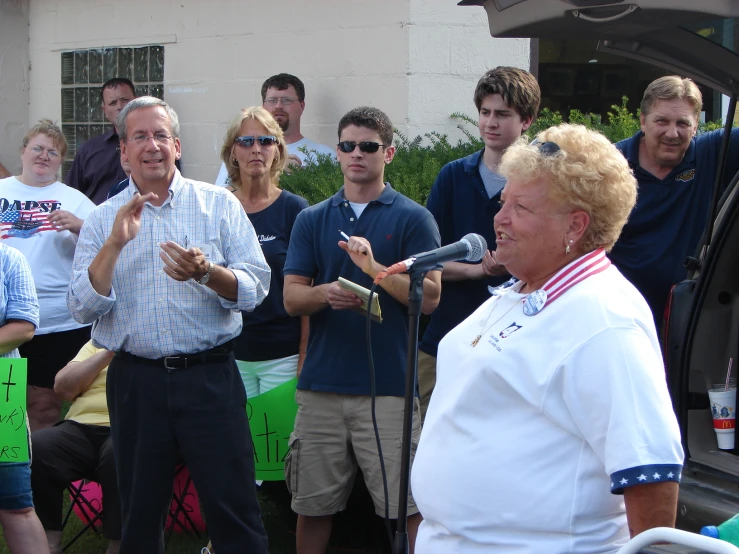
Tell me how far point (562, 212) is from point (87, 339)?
13.8 feet

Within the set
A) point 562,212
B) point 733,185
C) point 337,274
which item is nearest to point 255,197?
point 337,274

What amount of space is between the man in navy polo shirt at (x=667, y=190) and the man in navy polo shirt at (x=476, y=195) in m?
0.55

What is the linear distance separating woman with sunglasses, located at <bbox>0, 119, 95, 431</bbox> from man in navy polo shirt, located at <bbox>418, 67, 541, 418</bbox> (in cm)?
226

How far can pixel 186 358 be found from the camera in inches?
157

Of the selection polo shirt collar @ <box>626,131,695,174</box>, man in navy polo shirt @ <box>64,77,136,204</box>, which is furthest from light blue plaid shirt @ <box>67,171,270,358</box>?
man in navy polo shirt @ <box>64,77,136,204</box>

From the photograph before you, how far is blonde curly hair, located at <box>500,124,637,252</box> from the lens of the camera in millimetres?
2396

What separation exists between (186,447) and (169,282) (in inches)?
26.1

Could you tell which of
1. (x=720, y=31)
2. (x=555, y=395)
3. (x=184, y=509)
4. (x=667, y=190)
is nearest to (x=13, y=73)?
(x=184, y=509)

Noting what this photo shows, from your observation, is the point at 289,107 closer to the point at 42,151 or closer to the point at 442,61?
the point at 442,61

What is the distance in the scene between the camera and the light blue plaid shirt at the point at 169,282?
13.0 feet

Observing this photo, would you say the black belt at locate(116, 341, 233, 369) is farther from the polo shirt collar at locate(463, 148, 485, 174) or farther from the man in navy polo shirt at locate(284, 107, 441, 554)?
the polo shirt collar at locate(463, 148, 485, 174)

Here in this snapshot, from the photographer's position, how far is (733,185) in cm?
356

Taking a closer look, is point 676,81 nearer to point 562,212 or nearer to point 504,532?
point 562,212

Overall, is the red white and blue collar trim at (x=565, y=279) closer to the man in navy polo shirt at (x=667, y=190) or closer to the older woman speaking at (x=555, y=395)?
the older woman speaking at (x=555, y=395)
